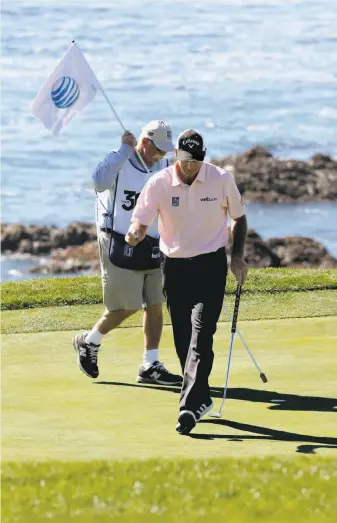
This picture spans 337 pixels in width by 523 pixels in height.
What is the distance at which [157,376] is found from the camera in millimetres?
10672

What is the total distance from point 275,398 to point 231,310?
12.2 ft

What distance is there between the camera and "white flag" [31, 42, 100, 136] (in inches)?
460

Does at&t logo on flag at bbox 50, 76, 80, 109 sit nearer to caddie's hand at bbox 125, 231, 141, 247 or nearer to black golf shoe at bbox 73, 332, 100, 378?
black golf shoe at bbox 73, 332, 100, 378

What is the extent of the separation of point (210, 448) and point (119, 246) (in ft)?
7.45

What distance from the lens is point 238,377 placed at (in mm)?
10773

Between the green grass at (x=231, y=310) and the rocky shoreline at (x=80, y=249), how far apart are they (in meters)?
13.5

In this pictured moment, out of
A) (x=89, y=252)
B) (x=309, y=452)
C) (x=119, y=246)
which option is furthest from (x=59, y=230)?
(x=309, y=452)

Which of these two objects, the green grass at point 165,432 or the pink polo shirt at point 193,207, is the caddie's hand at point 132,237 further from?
the green grass at point 165,432

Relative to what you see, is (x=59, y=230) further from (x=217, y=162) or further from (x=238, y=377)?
(x=238, y=377)

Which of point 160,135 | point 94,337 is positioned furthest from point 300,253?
point 160,135

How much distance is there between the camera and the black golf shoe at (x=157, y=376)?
10688mm

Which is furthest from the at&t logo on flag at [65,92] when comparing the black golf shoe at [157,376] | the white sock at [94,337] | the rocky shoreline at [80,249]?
the rocky shoreline at [80,249]

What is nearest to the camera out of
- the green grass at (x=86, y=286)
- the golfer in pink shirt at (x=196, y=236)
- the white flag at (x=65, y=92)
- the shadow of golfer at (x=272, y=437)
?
the shadow of golfer at (x=272, y=437)

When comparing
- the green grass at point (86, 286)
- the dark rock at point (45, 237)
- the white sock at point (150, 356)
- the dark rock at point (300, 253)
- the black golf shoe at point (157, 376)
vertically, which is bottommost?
the dark rock at point (45, 237)
